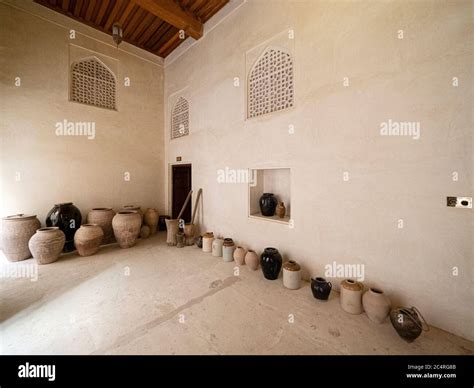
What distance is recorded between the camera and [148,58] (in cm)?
518

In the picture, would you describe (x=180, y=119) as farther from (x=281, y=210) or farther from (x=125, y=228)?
(x=281, y=210)

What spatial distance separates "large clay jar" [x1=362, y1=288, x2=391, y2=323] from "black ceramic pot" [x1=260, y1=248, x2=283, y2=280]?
3.44 feet

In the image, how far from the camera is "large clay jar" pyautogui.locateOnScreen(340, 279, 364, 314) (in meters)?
2.03

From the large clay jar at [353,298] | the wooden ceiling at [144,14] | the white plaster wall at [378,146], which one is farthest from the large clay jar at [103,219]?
the large clay jar at [353,298]

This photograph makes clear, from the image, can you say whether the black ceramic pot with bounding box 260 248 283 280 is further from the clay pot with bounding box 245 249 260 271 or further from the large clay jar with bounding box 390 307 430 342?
the large clay jar with bounding box 390 307 430 342

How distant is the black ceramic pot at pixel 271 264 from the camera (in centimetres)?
267

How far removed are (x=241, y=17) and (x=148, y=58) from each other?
3.05 meters

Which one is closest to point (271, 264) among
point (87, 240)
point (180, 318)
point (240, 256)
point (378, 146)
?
point (240, 256)

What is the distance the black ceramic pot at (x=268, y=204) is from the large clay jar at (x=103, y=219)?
10.9ft

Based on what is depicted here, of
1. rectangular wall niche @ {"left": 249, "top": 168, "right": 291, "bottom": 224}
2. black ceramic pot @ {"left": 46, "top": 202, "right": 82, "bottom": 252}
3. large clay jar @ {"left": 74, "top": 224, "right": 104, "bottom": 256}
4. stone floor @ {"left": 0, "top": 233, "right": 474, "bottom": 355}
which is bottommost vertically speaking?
stone floor @ {"left": 0, "top": 233, "right": 474, "bottom": 355}

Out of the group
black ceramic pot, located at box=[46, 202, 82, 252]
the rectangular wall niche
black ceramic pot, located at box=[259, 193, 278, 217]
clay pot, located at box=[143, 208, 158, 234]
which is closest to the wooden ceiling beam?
the rectangular wall niche

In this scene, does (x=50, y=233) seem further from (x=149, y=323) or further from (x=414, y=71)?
(x=414, y=71)

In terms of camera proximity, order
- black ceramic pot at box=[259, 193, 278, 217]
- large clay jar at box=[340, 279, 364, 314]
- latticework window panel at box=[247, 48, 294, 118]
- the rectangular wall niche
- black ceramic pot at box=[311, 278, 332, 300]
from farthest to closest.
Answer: the rectangular wall niche → black ceramic pot at box=[259, 193, 278, 217] → latticework window panel at box=[247, 48, 294, 118] → black ceramic pot at box=[311, 278, 332, 300] → large clay jar at box=[340, 279, 364, 314]

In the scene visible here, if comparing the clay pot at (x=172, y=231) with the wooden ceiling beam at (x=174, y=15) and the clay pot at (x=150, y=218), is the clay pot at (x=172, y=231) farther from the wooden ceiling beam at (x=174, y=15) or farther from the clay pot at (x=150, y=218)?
the wooden ceiling beam at (x=174, y=15)
